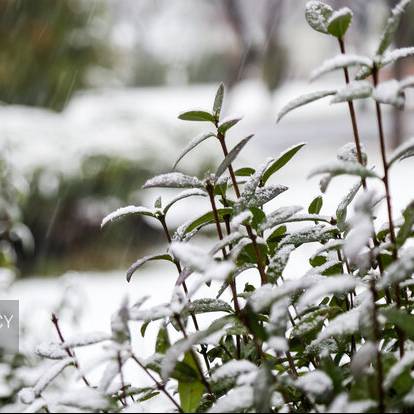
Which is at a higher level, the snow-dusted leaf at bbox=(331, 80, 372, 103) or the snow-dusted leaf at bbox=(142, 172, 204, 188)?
the snow-dusted leaf at bbox=(331, 80, 372, 103)

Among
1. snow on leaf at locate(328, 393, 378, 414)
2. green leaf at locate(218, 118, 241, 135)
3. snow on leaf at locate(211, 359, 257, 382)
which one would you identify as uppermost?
green leaf at locate(218, 118, 241, 135)

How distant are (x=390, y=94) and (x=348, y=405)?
0.97ft

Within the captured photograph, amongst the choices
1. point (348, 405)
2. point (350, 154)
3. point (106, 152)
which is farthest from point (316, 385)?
point (106, 152)

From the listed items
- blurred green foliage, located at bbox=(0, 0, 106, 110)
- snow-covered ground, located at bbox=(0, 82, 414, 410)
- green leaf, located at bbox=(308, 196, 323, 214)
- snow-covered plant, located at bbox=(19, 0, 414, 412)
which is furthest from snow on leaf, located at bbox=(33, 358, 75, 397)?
blurred green foliage, located at bbox=(0, 0, 106, 110)

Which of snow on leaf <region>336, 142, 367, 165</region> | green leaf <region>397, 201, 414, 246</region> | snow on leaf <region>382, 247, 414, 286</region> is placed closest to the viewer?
snow on leaf <region>382, 247, 414, 286</region>

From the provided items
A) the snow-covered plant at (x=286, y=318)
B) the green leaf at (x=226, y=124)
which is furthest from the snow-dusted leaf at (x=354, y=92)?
the green leaf at (x=226, y=124)

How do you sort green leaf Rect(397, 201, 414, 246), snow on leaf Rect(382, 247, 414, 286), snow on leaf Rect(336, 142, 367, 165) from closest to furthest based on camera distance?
snow on leaf Rect(382, 247, 414, 286) → green leaf Rect(397, 201, 414, 246) → snow on leaf Rect(336, 142, 367, 165)

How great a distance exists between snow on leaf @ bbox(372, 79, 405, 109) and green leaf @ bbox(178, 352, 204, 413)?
1.18ft

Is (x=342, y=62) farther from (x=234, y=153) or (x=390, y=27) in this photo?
(x=234, y=153)

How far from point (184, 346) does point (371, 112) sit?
57.5 feet

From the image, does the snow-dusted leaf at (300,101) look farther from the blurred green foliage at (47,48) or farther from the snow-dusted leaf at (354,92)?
the blurred green foliage at (47,48)

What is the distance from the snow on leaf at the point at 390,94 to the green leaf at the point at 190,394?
36cm

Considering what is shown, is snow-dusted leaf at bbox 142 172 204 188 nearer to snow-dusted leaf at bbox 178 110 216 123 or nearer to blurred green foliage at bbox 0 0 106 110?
snow-dusted leaf at bbox 178 110 216 123

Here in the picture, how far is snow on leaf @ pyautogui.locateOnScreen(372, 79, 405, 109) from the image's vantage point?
2.04 ft
